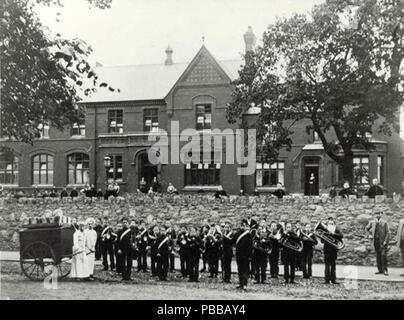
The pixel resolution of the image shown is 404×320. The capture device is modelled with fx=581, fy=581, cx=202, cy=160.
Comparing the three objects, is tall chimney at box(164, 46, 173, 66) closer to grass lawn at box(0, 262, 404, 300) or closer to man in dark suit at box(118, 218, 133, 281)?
man in dark suit at box(118, 218, 133, 281)

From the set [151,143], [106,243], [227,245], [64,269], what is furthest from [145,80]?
[227,245]

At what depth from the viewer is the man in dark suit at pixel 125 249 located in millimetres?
16594

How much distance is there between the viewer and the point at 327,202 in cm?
2128

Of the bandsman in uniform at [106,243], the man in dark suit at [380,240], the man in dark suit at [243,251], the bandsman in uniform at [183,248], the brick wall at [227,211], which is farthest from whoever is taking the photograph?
the brick wall at [227,211]

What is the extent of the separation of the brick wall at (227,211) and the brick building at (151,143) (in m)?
11.3

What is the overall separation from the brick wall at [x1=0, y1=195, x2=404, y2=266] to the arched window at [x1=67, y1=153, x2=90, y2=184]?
1445 cm

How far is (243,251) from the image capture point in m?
14.9

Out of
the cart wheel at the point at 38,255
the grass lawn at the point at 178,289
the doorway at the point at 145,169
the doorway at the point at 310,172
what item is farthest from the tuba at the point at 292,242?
the doorway at the point at 145,169

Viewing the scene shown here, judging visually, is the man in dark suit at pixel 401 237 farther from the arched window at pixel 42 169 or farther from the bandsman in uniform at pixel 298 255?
the arched window at pixel 42 169

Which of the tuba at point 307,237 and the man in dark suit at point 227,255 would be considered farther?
the tuba at point 307,237

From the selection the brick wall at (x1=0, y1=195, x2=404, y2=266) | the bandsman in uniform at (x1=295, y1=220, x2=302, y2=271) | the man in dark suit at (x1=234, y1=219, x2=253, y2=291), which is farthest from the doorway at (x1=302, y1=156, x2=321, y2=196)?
the man in dark suit at (x1=234, y1=219, x2=253, y2=291)

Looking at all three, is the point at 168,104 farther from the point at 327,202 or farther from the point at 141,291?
the point at 141,291

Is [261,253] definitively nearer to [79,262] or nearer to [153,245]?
[153,245]

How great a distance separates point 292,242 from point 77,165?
79.2 ft
